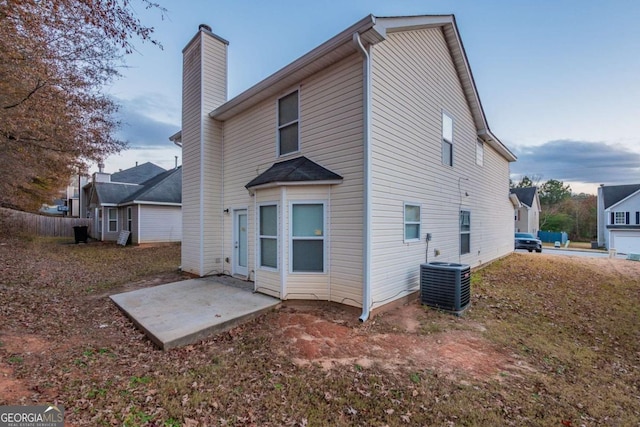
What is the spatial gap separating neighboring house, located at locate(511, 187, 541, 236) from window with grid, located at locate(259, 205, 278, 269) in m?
32.6

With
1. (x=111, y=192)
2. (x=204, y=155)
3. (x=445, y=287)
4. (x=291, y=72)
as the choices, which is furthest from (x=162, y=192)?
(x=445, y=287)

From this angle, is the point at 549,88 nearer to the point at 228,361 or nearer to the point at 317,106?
the point at 317,106

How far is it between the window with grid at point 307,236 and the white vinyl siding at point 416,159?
1237mm

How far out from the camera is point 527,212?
31.9 metres

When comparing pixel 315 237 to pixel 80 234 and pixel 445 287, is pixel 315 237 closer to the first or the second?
pixel 445 287

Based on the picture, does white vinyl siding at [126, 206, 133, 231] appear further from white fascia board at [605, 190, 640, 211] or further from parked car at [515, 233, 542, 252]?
white fascia board at [605, 190, 640, 211]

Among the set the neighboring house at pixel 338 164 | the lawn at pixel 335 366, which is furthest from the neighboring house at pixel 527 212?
the lawn at pixel 335 366

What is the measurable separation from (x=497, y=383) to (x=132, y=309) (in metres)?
6.26

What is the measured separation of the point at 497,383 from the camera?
342 centimetres

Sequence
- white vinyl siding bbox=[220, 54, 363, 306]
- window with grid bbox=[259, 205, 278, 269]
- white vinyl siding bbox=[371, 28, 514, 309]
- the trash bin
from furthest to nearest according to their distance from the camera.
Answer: the trash bin
window with grid bbox=[259, 205, 278, 269]
white vinyl siding bbox=[371, 28, 514, 309]
white vinyl siding bbox=[220, 54, 363, 306]

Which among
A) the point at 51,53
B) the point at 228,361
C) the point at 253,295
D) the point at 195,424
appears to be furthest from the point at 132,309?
the point at 51,53

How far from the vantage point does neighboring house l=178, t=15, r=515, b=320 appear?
5.49 meters

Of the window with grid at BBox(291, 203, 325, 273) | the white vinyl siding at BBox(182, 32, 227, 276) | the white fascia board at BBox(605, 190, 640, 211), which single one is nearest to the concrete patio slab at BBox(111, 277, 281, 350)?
the window with grid at BBox(291, 203, 325, 273)

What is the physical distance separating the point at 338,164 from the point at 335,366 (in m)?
3.70
